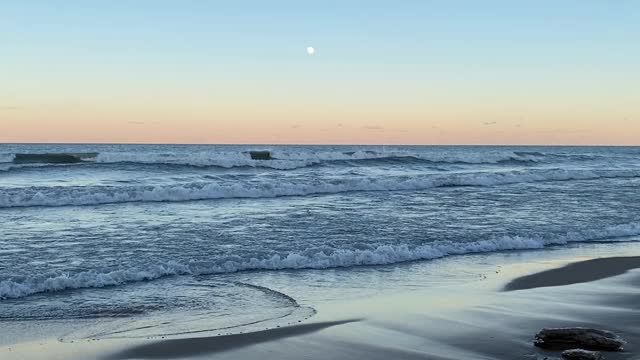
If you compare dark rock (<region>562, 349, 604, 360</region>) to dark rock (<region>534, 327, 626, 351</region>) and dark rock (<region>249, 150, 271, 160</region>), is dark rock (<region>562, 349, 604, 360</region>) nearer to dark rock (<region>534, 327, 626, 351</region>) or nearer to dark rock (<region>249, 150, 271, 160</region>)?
dark rock (<region>534, 327, 626, 351</region>)

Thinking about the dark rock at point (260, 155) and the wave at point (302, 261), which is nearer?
the wave at point (302, 261)

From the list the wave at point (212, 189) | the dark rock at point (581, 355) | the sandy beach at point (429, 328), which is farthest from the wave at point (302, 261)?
the wave at point (212, 189)

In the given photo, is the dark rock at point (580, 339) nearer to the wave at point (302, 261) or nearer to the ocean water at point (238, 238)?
the ocean water at point (238, 238)

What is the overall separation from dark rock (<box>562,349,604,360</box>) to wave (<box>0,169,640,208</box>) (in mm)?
18418

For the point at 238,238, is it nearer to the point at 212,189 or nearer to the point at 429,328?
the point at 429,328

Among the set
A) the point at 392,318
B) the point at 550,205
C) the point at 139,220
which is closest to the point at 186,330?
the point at 392,318

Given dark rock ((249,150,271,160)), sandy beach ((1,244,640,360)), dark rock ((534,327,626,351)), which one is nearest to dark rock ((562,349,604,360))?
sandy beach ((1,244,640,360))

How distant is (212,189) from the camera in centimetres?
2508

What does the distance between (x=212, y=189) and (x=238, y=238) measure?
12.0m

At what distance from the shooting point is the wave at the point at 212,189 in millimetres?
21812

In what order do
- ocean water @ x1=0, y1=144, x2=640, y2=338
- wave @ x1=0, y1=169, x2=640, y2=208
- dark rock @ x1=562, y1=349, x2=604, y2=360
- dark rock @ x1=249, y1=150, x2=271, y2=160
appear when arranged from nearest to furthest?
dark rock @ x1=562, y1=349, x2=604, y2=360
ocean water @ x1=0, y1=144, x2=640, y2=338
wave @ x1=0, y1=169, x2=640, y2=208
dark rock @ x1=249, y1=150, x2=271, y2=160

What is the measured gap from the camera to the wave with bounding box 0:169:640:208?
21.8 meters

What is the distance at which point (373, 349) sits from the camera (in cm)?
641

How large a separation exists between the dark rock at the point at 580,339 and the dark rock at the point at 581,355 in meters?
0.42
